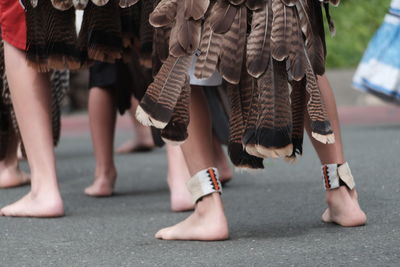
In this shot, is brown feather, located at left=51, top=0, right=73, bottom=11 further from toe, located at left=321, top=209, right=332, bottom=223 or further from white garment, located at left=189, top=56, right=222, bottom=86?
toe, located at left=321, top=209, right=332, bottom=223

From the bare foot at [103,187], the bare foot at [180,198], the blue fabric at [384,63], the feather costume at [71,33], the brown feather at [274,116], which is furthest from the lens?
the blue fabric at [384,63]

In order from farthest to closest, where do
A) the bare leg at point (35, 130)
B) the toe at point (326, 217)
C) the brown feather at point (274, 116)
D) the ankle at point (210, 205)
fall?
the bare leg at point (35, 130) → the toe at point (326, 217) → the ankle at point (210, 205) → the brown feather at point (274, 116)

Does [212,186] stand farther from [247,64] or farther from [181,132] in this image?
[247,64]

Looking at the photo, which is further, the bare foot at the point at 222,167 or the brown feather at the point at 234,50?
the bare foot at the point at 222,167

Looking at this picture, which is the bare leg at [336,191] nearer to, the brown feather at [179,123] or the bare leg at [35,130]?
the brown feather at [179,123]

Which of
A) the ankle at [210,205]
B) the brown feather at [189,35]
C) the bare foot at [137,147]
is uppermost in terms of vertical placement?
the brown feather at [189,35]

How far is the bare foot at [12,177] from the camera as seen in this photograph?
4312 millimetres

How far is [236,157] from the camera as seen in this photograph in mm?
2744

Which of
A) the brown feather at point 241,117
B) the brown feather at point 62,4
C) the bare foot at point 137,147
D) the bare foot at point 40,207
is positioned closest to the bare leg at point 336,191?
the brown feather at point 241,117

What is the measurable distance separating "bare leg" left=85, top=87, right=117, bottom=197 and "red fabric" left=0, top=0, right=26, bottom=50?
832mm

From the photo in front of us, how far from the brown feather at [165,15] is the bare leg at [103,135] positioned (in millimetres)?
1502

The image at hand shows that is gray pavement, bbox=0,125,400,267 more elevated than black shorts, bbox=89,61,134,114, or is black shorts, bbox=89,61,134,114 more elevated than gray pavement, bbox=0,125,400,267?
black shorts, bbox=89,61,134,114

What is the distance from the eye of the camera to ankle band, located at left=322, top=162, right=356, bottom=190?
296 centimetres

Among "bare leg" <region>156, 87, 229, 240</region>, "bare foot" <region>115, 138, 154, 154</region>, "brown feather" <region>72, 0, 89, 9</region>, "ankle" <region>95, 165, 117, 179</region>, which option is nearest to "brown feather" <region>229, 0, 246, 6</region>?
"bare leg" <region>156, 87, 229, 240</region>
